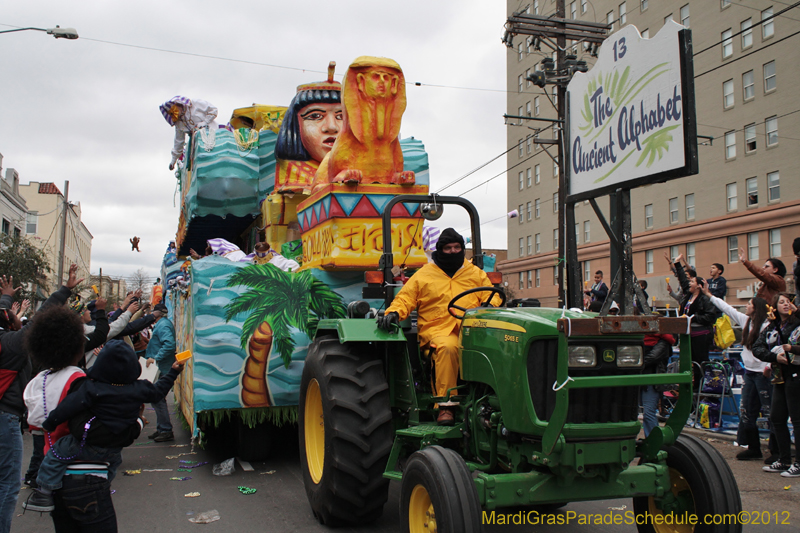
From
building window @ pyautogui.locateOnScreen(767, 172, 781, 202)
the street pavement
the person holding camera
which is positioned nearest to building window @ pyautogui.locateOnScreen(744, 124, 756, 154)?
building window @ pyautogui.locateOnScreen(767, 172, 781, 202)

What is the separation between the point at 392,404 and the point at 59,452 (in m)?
2.37

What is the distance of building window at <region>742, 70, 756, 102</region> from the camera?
90.4 ft

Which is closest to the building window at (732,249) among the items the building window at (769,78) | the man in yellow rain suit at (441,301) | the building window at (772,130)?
the building window at (772,130)

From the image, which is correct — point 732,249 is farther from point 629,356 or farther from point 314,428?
point 629,356

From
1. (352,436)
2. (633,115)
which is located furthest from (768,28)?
(352,436)

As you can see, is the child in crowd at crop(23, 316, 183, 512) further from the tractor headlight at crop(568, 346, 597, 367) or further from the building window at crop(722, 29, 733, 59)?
the building window at crop(722, 29, 733, 59)

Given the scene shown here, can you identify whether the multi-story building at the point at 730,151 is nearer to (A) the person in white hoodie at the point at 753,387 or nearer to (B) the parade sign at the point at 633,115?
(A) the person in white hoodie at the point at 753,387

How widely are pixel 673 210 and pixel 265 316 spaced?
30.4 m

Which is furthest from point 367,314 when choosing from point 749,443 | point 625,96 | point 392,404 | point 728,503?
point 749,443

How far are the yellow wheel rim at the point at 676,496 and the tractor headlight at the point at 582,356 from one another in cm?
101

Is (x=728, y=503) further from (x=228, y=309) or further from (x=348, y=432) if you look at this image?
(x=228, y=309)

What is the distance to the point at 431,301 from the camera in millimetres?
4668

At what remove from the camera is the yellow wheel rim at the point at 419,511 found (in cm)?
360

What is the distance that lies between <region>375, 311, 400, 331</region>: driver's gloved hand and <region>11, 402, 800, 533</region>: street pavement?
1.47m
